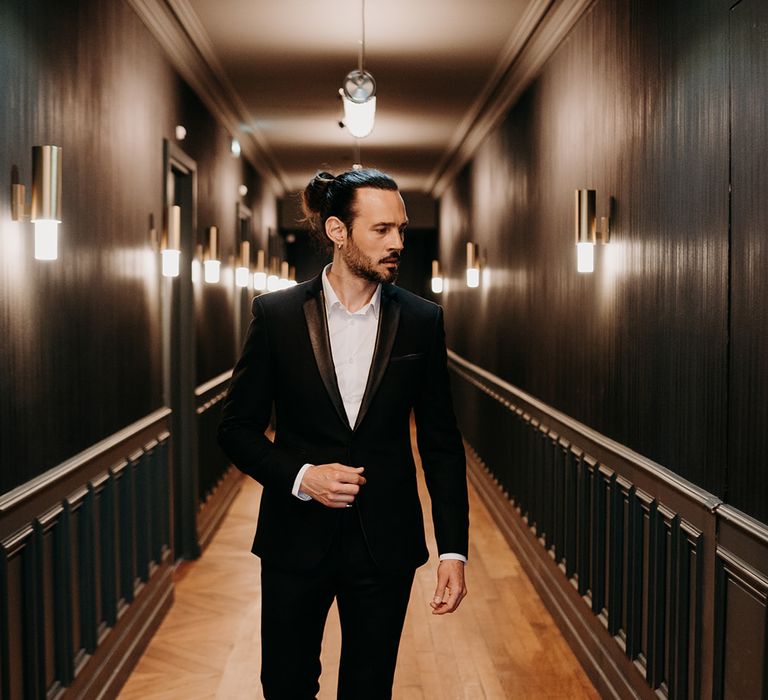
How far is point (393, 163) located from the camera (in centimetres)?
1059

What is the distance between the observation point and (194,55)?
553cm

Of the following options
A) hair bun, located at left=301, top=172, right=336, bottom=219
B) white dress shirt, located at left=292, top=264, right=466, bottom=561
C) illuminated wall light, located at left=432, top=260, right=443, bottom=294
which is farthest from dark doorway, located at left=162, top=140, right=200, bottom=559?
illuminated wall light, located at left=432, top=260, right=443, bottom=294

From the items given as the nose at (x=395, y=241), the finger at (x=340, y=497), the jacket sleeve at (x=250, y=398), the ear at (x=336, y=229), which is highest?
the ear at (x=336, y=229)

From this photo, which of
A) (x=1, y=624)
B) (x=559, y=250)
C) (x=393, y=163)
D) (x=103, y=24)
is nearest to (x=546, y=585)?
(x=559, y=250)

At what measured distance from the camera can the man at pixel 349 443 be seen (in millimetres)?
2074

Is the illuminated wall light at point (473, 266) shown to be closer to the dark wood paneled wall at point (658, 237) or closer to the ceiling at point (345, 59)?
the ceiling at point (345, 59)

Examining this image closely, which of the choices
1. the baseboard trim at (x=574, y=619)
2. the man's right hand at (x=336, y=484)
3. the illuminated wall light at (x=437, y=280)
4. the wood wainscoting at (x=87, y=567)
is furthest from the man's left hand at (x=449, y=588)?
the illuminated wall light at (x=437, y=280)

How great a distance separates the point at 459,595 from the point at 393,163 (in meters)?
8.88

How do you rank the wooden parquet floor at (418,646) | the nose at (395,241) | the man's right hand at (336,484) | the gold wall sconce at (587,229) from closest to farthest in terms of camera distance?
the man's right hand at (336,484) → the nose at (395,241) → the wooden parquet floor at (418,646) → the gold wall sconce at (587,229)

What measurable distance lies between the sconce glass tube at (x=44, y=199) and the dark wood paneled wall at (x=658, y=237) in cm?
184

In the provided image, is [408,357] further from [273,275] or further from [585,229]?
[273,275]

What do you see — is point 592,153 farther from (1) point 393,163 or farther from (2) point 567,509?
(1) point 393,163

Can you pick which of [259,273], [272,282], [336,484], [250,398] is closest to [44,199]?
[250,398]

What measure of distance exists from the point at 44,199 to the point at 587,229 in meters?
2.22
